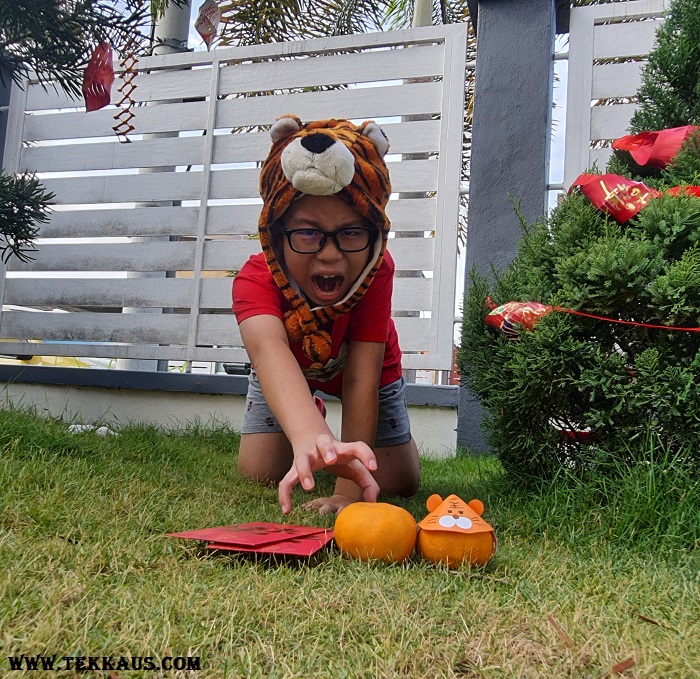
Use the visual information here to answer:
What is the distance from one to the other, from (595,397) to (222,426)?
105 inches

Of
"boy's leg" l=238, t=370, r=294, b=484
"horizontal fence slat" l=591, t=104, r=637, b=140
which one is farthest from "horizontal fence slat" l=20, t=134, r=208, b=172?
"boy's leg" l=238, t=370, r=294, b=484

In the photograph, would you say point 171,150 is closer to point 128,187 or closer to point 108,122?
point 128,187

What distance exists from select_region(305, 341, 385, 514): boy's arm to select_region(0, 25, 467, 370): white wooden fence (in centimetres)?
168

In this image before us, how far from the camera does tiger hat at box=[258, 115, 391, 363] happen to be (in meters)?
2.07

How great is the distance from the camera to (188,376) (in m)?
4.44

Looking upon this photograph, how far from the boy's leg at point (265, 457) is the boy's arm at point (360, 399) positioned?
0.56m

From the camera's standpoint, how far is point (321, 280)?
228 centimetres

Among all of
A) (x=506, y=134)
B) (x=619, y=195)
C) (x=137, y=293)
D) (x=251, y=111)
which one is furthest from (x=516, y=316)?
(x=137, y=293)

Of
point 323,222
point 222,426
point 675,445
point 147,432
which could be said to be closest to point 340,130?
point 323,222

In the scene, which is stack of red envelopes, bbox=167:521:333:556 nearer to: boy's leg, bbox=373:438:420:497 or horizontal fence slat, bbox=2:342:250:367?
boy's leg, bbox=373:438:420:497

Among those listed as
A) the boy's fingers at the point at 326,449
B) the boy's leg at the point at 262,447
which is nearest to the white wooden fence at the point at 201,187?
the boy's leg at the point at 262,447

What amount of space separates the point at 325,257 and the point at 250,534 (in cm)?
94

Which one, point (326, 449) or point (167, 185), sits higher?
point (167, 185)

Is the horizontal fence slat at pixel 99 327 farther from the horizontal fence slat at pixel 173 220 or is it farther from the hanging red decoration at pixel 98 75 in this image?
the hanging red decoration at pixel 98 75
